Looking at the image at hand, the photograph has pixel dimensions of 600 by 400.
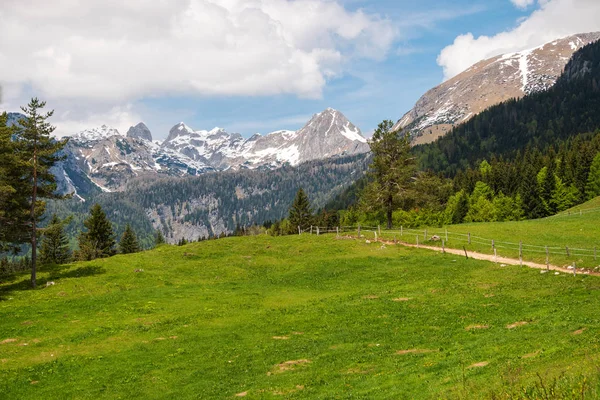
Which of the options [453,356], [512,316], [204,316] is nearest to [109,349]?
[204,316]

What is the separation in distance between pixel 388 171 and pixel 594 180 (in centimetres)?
7171

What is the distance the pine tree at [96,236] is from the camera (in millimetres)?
100250

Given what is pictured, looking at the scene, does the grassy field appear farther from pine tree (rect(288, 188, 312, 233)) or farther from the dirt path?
pine tree (rect(288, 188, 312, 233))

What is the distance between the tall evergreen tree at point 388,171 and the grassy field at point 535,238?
6.94 metres

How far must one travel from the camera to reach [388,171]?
7356cm

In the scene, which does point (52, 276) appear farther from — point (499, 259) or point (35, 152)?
point (499, 259)

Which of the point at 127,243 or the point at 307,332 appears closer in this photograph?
the point at 307,332

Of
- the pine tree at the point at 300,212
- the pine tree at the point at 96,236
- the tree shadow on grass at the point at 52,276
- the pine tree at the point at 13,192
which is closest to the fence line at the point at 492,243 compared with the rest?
the tree shadow on grass at the point at 52,276

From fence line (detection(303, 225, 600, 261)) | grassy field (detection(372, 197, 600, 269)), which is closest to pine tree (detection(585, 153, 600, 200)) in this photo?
grassy field (detection(372, 197, 600, 269))

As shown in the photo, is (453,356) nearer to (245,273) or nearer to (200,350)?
(200,350)

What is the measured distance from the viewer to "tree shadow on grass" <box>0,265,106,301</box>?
44.9 meters

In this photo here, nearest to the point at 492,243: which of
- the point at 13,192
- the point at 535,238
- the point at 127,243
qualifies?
the point at 535,238

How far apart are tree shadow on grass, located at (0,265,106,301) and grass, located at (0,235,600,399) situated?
27cm

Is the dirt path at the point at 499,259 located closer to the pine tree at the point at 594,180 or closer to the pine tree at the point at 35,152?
the pine tree at the point at 35,152
